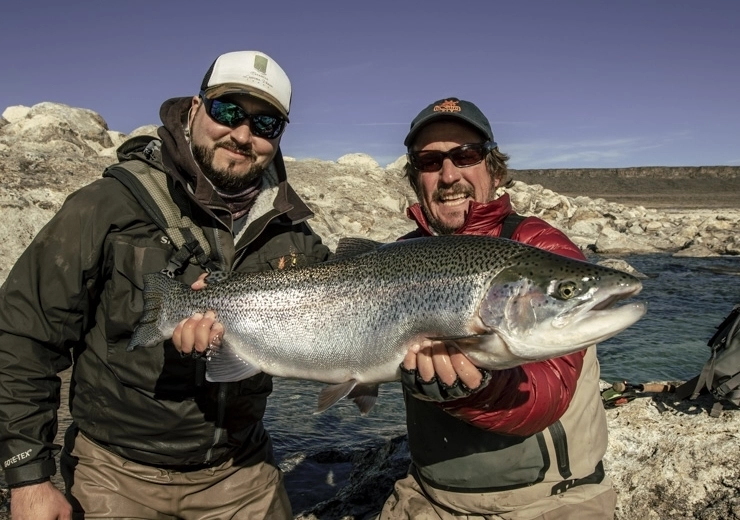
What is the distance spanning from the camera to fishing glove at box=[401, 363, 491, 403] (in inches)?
104

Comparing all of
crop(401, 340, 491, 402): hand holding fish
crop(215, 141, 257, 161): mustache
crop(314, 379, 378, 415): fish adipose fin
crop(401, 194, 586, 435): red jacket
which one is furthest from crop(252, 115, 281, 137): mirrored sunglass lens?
crop(401, 194, 586, 435): red jacket

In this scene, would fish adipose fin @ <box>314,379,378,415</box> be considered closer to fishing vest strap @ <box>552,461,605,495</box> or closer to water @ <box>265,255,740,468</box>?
fishing vest strap @ <box>552,461,605,495</box>

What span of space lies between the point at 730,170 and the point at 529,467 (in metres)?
87.6

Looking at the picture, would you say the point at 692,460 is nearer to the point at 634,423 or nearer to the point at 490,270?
the point at 634,423

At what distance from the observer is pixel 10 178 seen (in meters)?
11.4

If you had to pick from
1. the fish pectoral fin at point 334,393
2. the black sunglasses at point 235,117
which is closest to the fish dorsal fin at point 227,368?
the fish pectoral fin at point 334,393

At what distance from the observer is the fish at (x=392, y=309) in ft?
8.77

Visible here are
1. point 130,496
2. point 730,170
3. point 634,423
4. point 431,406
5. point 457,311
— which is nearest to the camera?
point 457,311

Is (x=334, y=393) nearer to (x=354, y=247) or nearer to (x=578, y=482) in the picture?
(x=354, y=247)

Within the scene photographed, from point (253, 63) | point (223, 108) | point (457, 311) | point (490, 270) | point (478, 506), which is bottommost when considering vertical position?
point (478, 506)

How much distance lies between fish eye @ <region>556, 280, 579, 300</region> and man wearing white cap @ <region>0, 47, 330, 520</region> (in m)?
1.91

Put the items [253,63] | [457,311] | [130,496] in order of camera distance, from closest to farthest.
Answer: [457,311] < [130,496] < [253,63]

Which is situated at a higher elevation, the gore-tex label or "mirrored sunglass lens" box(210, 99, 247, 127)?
"mirrored sunglass lens" box(210, 99, 247, 127)

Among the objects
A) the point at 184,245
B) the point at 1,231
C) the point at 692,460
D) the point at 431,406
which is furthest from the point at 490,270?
the point at 1,231
